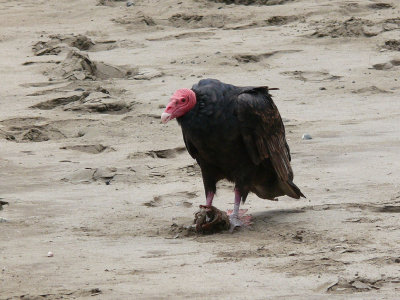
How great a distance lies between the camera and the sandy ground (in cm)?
548

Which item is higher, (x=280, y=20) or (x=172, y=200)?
(x=280, y=20)

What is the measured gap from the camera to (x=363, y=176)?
763cm

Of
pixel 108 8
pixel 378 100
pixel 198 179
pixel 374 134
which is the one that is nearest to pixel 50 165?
pixel 198 179

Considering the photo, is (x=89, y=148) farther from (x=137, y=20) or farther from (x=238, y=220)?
(x=137, y=20)

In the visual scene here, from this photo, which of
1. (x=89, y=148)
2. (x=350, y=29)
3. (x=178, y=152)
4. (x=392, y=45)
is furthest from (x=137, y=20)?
(x=178, y=152)

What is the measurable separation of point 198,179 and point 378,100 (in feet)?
9.52

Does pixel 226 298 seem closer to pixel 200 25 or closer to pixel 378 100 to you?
pixel 378 100

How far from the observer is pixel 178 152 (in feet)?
29.2

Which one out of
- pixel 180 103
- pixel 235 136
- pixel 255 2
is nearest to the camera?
pixel 180 103

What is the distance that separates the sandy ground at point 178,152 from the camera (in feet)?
18.0

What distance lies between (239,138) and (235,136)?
A: 6 centimetres

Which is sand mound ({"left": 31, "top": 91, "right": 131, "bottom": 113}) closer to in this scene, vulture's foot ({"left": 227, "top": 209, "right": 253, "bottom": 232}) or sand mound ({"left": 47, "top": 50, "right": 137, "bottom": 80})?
sand mound ({"left": 47, "top": 50, "right": 137, "bottom": 80})

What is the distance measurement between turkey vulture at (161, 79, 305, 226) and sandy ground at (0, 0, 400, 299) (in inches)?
10.7

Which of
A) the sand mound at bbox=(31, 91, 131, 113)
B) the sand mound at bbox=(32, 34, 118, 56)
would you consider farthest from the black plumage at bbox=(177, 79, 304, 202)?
the sand mound at bbox=(32, 34, 118, 56)
